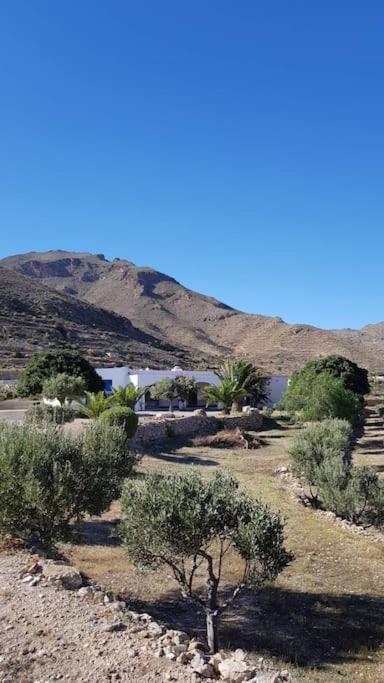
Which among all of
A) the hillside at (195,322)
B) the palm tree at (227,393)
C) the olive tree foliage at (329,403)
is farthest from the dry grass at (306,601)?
the hillside at (195,322)

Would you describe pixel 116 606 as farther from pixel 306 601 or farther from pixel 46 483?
pixel 306 601

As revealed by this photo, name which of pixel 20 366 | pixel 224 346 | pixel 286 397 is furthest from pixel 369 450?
pixel 224 346

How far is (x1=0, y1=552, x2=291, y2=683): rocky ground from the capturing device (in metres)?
5.89

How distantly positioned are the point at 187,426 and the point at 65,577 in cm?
2345

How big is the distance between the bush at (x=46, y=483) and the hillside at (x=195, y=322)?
74.4 meters

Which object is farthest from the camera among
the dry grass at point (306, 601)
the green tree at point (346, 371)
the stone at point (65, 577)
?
the green tree at point (346, 371)

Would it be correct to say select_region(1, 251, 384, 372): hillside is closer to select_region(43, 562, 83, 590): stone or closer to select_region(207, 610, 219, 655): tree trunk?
select_region(43, 562, 83, 590): stone

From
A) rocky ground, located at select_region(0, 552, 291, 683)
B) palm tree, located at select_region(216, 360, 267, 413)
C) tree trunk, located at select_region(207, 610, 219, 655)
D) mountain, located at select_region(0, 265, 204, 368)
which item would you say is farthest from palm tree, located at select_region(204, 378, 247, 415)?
tree trunk, located at select_region(207, 610, 219, 655)

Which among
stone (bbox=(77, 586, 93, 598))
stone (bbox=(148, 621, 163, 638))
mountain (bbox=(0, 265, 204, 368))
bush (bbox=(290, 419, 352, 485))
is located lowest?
stone (bbox=(148, 621, 163, 638))

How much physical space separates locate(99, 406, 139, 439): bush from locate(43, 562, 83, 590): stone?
13921 millimetres

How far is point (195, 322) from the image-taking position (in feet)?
411

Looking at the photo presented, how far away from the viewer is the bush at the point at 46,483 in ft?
29.9

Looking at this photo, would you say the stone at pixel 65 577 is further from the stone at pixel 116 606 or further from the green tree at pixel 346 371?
the green tree at pixel 346 371

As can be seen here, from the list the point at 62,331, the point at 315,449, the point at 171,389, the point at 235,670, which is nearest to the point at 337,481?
the point at 315,449
